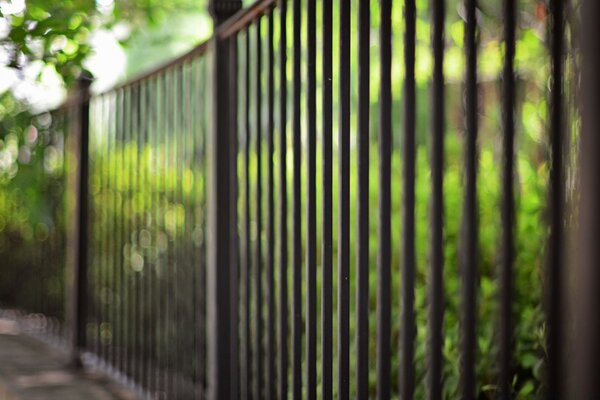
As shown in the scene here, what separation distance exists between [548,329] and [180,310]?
8.90 ft

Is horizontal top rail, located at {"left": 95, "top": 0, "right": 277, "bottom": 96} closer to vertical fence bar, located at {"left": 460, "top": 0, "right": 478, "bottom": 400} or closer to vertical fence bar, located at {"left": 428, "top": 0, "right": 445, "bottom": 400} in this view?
vertical fence bar, located at {"left": 428, "top": 0, "right": 445, "bottom": 400}

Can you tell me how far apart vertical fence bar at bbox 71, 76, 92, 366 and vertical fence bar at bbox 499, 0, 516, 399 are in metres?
4.09

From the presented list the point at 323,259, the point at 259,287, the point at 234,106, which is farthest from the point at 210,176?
the point at 323,259

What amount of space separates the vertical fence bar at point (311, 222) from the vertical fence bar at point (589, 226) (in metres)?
1.30

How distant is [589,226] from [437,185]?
61 cm

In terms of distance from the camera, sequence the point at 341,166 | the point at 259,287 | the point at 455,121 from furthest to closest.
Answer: the point at 455,121 < the point at 259,287 < the point at 341,166

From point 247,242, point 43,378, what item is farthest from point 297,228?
point 43,378

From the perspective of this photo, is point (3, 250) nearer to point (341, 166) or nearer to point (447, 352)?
point (447, 352)

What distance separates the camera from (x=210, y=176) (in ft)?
11.6

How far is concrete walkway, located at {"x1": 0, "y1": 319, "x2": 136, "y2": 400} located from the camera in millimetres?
4695

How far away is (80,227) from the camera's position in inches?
217

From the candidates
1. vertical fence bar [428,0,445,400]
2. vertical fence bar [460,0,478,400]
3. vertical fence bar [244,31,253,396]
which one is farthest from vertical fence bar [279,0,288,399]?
vertical fence bar [460,0,478,400]

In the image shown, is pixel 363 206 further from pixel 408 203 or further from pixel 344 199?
pixel 408 203

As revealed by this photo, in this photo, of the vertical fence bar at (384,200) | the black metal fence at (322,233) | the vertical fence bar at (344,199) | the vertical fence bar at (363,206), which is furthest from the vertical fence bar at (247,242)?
the vertical fence bar at (384,200)
